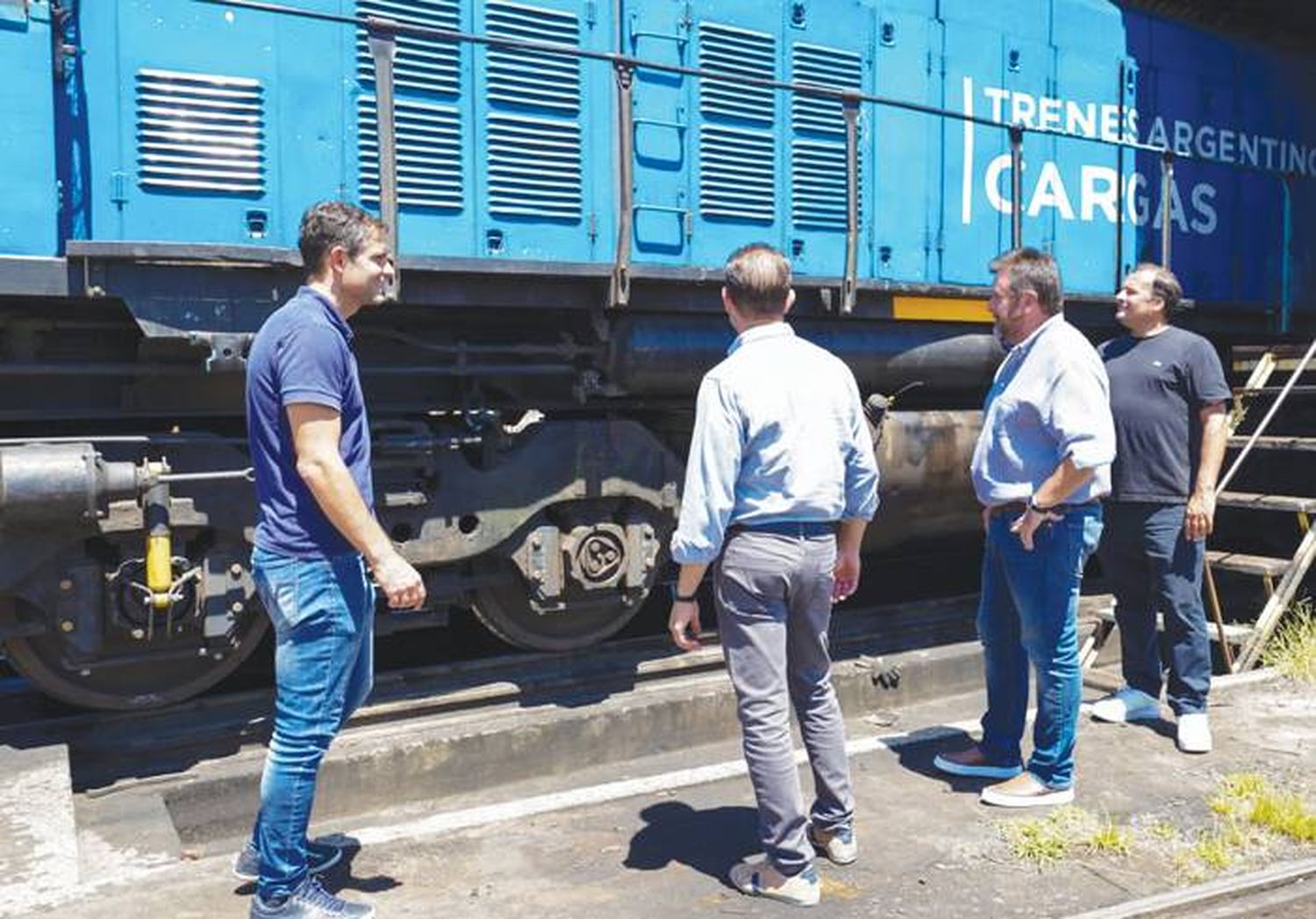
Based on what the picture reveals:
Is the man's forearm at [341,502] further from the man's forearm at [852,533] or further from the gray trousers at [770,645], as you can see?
the man's forearm at [852,533]

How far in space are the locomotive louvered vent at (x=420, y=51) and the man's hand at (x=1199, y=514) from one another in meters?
3.51

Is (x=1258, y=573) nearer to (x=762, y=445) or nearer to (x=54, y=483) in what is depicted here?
(x=762, y=445)

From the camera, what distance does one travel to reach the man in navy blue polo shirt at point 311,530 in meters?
2.94

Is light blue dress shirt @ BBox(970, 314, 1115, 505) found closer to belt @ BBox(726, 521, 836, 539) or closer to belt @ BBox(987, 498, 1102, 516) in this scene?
belt @ BBox(987, 498, 1102, 516)

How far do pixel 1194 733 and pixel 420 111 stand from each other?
406 cm

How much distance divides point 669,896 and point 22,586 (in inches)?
101

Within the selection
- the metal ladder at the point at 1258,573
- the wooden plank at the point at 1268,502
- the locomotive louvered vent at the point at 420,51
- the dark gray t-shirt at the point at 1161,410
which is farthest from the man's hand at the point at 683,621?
the wooden plank at the point at 1268,502

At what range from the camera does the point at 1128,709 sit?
5051 mm

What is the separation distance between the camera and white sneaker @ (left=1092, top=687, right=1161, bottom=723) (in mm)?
5027

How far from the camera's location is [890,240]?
21.7ft

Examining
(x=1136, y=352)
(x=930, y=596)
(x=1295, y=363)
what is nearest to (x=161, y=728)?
(x=1136, y=352)

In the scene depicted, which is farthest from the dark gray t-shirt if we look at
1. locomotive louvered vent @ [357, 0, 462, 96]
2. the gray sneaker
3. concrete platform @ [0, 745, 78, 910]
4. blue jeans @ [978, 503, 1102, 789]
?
concrete platform @ [0, 745, 78, 910]

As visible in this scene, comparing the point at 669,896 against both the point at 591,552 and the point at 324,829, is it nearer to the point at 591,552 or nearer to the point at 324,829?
the point at 324,829

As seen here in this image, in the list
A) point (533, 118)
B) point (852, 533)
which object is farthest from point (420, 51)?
point (852, 533)
